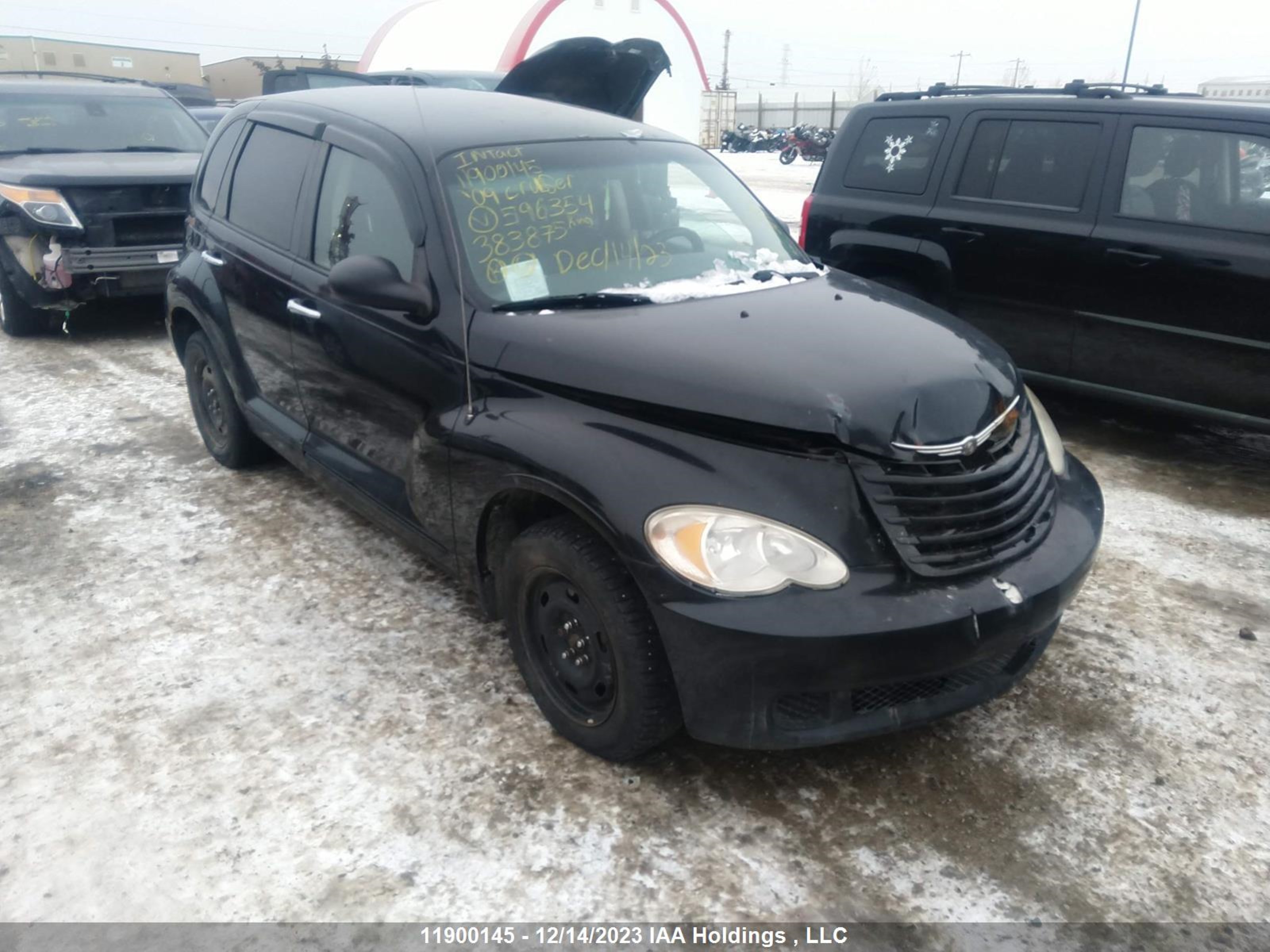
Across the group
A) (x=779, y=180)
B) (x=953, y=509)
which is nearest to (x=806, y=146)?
(x=779, y=180)

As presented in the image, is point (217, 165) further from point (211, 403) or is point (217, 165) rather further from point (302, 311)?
point (302, 311)

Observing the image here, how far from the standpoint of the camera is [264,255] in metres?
4.05

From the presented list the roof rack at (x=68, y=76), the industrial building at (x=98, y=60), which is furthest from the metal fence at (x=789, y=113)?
the roof rack at (x=68, y=76)

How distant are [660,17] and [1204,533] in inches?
1039

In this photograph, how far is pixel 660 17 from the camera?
27.1 meters

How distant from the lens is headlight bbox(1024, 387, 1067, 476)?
310 centimetres

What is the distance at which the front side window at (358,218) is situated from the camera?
329 centimetres

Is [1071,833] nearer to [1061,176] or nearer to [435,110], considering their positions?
[435,110]

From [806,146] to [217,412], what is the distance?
98.6 ft

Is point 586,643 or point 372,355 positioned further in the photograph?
point 372,355

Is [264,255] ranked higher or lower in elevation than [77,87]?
lower

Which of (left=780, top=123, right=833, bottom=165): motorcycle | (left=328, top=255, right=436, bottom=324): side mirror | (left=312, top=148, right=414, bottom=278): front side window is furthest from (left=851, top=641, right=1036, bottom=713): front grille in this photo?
(left=780, top=123, right=833, bottom=165): motorcycle

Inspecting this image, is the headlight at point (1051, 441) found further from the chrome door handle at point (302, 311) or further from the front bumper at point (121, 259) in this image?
the front bumper at point (121, 259)

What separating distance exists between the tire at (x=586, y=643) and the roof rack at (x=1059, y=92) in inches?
177
